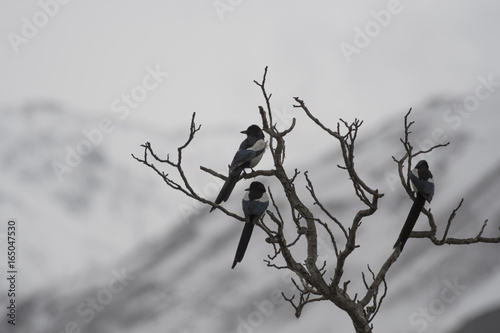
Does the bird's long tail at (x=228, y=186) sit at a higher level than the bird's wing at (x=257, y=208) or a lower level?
higher

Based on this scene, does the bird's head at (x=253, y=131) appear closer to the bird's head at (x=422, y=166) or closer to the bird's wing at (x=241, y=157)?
the bird's wing at (x=241, y=157)

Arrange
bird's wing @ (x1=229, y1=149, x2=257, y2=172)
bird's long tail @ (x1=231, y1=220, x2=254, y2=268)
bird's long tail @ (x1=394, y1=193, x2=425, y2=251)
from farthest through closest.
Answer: bird's wing @ (x1=229, y1=149, x2=257, y2=172) < bird's long tail @ (x1=394, y1=193, x2=425, y2=251) < bird's long tail @ (x1=231, y1=220, x2=254, y2=268)

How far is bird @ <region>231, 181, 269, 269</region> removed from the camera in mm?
4449

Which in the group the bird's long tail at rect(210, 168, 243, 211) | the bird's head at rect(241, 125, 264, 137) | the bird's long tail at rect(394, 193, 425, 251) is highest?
the bird's head at rect(241, 125, 264, 137)

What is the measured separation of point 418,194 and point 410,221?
286mm

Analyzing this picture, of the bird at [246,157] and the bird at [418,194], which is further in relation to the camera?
the bird at [246,157]

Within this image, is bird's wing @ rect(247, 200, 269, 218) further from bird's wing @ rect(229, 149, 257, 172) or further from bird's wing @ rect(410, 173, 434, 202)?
bird's wing @ rect(410, 173, 434, 202)

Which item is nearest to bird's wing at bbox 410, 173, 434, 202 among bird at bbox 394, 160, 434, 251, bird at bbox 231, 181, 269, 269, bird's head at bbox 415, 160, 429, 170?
bird at bbox 394, 160, 434, 251

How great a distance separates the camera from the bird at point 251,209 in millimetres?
4449

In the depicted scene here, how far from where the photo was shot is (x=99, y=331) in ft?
46.2

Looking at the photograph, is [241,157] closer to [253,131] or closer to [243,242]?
[253,131]

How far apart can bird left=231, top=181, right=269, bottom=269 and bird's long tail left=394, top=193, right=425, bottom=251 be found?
A: 1140 millimetres

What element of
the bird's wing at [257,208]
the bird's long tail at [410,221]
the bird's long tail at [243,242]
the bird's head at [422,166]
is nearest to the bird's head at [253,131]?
the bird's wing at [257,208]

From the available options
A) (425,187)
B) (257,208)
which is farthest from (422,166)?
(257,208)
